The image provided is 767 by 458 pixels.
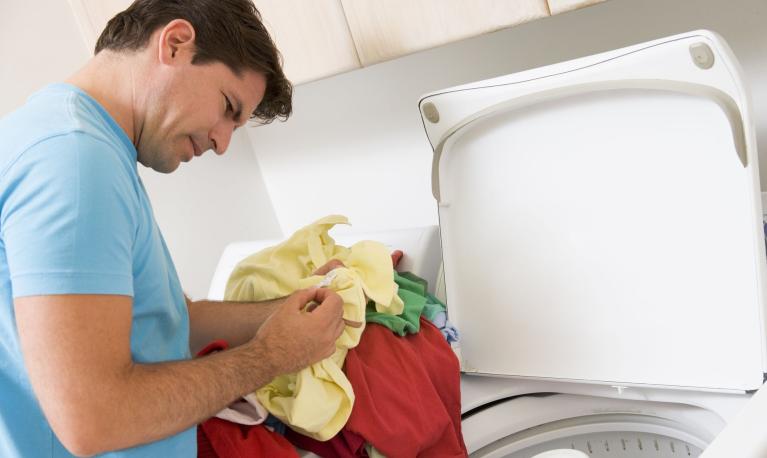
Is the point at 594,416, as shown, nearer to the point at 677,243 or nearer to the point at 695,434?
the point at 695,434

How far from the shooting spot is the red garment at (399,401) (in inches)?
46.4

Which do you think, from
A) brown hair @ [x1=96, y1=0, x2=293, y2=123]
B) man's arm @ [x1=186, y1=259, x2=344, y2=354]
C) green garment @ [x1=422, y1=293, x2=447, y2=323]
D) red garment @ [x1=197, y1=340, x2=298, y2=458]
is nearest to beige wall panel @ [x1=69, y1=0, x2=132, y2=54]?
brown hair @ [x1=96, y1=0, x2=293, y2=123]

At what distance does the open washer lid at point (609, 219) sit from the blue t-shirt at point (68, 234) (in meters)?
0.56

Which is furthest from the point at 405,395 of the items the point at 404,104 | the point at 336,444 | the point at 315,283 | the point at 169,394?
the point at 404,104

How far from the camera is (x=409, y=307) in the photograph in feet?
4.52

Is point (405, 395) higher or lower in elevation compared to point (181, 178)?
lower

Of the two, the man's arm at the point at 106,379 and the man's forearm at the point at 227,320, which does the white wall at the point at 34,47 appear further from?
the man's arm at the point at 106,379

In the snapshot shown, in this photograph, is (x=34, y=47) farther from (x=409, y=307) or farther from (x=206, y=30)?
(x=409, y=307)

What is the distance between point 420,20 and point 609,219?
53cm

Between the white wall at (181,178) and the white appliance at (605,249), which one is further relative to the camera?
the white wall at (181,178)

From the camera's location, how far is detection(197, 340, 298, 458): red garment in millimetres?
1119

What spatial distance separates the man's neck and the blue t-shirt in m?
0.03

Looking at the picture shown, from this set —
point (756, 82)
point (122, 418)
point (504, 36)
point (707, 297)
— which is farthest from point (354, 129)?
point (122, 418)

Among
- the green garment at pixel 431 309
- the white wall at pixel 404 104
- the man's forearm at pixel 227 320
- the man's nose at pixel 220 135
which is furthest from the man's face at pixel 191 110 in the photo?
the white wall at pixel 404 104
